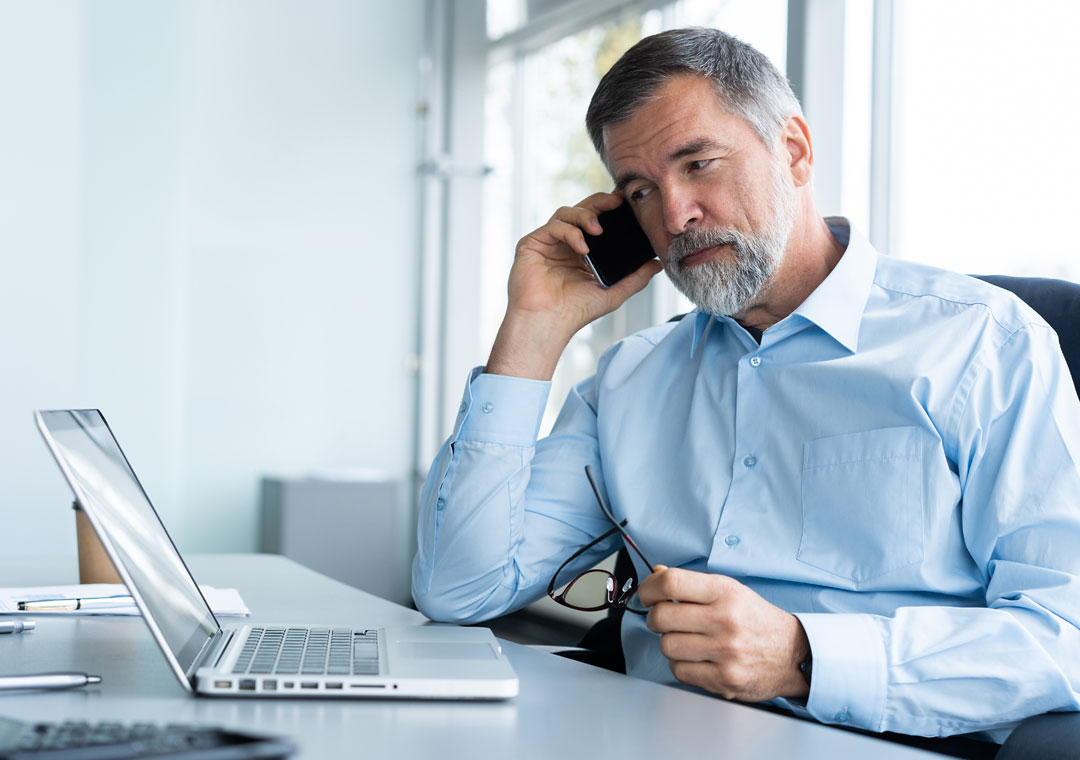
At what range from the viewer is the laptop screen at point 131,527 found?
2.56 ft

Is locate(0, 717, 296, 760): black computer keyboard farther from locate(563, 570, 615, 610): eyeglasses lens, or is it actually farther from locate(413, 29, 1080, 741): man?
locate(563, 570, 615, 610): eyeglasses lens

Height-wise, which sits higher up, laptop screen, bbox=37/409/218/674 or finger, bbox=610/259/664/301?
finger, bbox=610/259/664/301

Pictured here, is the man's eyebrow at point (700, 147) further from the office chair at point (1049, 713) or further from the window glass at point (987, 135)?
the window glass at point (987, 135)

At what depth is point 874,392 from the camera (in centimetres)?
132

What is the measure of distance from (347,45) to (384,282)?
1108mm

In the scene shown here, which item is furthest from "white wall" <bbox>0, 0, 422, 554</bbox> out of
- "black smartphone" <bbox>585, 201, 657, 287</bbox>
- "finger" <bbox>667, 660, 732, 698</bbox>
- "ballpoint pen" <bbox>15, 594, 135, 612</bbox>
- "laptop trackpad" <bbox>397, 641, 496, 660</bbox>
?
"finger" <bbox>667, 660, 732, 698</bbox>

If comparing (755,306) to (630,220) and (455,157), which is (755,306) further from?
(455,157)

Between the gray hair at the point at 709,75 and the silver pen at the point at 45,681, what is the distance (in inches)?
40.2

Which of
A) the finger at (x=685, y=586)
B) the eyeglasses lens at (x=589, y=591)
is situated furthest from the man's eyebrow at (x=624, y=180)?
the eyeglasses lens at (x=589, y=591)

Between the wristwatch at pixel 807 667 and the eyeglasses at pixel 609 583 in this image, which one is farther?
the eyeglasses at pixel 609 583

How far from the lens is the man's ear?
1542mm

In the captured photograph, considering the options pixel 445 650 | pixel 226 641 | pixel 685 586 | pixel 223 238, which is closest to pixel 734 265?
pixel 685 586

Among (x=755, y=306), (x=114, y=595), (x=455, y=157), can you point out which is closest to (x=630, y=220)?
(x=755, y=306)

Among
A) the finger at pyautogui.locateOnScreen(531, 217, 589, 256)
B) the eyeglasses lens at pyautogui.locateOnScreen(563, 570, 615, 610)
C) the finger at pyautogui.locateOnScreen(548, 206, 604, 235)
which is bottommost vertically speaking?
the eyeglasses lens at pyautogui.locateOnScreen(563, 570, 615, 610)
